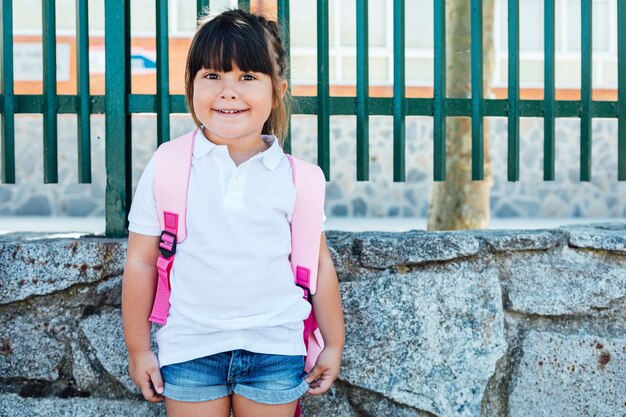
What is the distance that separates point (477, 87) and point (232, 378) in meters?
1.26

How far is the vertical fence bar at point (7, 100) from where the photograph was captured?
234 centimetres

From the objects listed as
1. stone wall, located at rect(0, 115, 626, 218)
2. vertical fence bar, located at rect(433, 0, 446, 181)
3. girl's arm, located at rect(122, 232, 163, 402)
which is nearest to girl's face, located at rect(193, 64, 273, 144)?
girl's arm, located at rect(122, 232, 163, 402)

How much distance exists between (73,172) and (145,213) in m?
9.06

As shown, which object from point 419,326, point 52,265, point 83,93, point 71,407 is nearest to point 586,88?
point 419,326

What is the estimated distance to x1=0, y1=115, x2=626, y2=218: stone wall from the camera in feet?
33.6

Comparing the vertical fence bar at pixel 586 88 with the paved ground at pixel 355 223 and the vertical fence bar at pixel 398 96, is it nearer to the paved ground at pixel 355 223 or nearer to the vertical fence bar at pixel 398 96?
the vertical fence bar at pixel 398 96

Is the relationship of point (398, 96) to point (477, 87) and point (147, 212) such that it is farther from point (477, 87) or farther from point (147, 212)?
point (147, 212)

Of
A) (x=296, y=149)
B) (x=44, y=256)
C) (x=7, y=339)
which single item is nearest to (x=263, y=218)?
(x=44, y=256)

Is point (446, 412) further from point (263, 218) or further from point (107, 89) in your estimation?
A: point (107, 89)

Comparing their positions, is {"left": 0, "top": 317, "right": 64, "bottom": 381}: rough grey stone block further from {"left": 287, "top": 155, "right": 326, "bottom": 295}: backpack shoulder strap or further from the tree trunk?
the tree trunk

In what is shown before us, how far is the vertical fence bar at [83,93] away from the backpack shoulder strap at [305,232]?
2.59 ft

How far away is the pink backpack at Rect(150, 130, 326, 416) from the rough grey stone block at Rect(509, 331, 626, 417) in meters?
0.73

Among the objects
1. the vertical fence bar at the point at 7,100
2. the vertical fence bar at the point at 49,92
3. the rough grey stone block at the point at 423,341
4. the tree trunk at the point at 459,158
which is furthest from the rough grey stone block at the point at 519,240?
the tree trunk at the point at 459,158

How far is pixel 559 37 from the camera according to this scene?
1232cm
